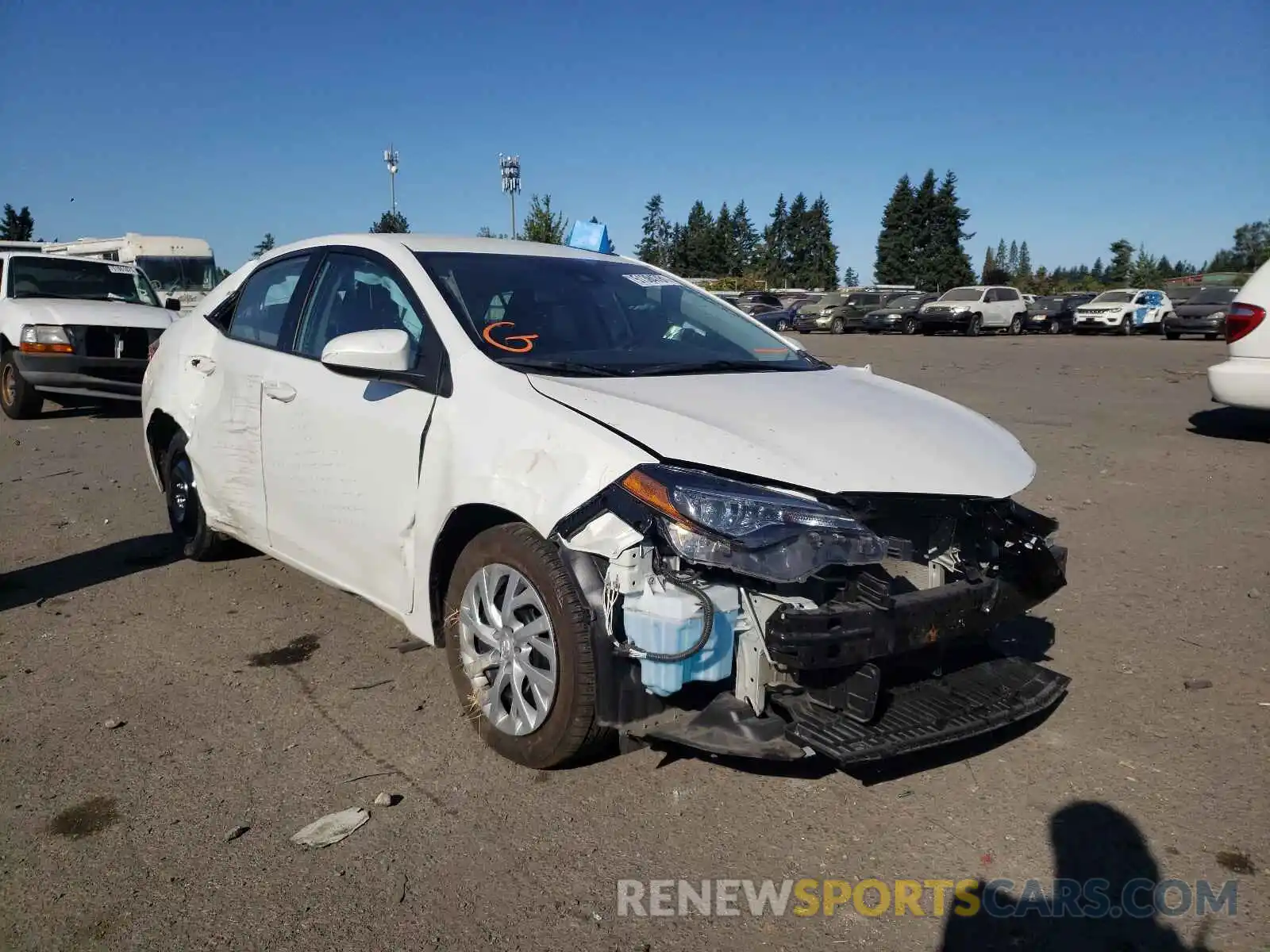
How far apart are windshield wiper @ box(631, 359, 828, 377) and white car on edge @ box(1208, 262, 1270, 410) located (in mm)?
6593

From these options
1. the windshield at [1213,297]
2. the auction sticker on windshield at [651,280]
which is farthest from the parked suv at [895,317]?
the auction sticker on windshield at [651,280]

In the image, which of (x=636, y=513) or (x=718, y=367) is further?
(x=718, y=367)

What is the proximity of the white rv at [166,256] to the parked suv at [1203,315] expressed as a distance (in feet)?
86.8

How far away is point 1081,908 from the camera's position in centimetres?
256

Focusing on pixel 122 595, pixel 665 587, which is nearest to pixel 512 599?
pixel 665 587

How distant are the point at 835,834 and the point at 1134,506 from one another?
515 cm

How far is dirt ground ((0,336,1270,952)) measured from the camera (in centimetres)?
249

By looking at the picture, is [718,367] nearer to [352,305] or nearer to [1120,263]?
[352,305]

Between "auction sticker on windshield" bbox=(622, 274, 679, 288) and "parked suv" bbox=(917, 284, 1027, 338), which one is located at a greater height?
"auction sticker on windshield" bbox=(622, 274, 679, 288)

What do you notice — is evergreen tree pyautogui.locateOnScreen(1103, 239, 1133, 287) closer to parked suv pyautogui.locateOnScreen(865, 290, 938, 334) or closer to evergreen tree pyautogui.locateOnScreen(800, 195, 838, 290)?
evergreen tree pyautogui.locateOnScreen(800, 195, 838, 290)

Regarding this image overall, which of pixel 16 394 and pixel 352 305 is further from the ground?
pixel 352 305

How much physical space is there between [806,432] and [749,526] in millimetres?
463

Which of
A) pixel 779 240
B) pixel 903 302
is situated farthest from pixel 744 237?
pixel 903 302

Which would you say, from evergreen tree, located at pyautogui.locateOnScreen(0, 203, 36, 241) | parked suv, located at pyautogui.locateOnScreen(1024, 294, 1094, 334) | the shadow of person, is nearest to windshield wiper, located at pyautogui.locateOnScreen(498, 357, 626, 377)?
the shadow of person
